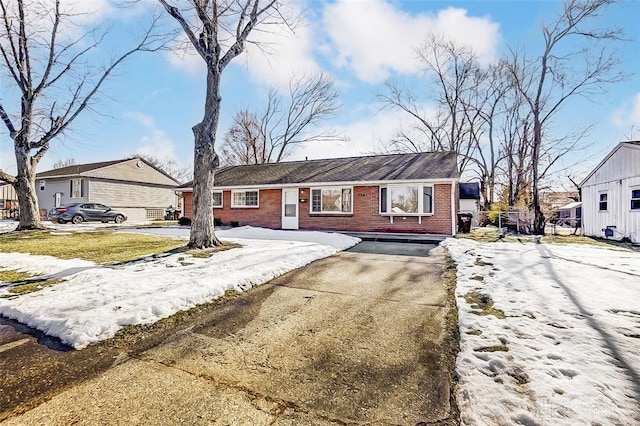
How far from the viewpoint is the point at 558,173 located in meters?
28.7

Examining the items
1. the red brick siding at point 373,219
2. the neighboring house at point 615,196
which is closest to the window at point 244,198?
the red brick siding at point 373,219

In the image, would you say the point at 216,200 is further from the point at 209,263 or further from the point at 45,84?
the point at 209,263

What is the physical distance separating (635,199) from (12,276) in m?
19.6

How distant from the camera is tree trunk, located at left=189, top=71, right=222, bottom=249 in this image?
8828mm

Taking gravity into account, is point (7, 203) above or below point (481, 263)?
above

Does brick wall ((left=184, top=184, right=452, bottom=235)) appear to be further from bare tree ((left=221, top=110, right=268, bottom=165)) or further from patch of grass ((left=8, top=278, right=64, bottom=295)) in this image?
bare tree ((left=221, top=110, right=268, bottom=165))

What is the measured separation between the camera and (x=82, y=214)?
21.1 metres

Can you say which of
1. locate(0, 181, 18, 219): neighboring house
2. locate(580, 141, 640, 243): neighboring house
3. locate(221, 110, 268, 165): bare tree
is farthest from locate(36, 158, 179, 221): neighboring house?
locate(580, 141, 640, 243): neighboring house

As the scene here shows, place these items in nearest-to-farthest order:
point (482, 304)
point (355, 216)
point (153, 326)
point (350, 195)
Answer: point (153, 326) < point (482, 304) < point (355, 216) < point (350, 195)

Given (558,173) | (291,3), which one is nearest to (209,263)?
(291,3)

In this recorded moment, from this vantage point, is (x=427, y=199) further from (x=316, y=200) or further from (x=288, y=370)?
(x=288, y=370)

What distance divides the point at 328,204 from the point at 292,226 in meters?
2.18

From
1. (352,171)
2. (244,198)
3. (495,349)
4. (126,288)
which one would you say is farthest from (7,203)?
(495,349)

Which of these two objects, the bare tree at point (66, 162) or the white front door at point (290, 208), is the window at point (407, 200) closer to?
the white front door at point (290, 208)
